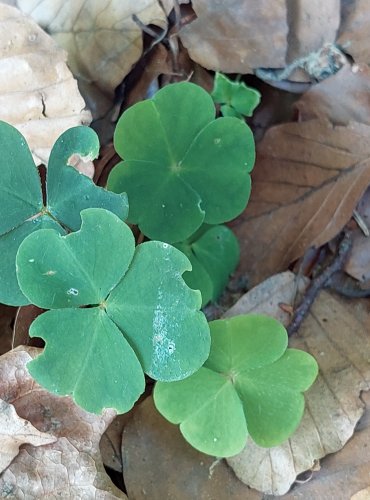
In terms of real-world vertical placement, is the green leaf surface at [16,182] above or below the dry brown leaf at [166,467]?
above

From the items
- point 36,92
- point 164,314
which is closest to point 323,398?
point 164,314

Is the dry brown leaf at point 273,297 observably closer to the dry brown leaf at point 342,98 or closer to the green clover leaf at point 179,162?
the green clover leaf at point 179,162

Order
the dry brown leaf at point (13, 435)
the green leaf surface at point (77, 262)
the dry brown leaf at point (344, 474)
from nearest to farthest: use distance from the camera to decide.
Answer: the green leaf surface at point (77, 262) < the dry brown leaf at point (13, 435) < the dry brown leaf at point (344, 474)

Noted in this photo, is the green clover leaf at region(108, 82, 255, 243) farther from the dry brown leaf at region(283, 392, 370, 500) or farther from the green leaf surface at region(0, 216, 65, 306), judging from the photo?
the dry brown leaf at region(283, 392, 370, 500)

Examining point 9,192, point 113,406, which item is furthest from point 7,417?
point 9,192

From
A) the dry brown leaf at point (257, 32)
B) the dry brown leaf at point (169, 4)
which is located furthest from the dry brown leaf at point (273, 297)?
the dry brown leaf at point (169, 4)

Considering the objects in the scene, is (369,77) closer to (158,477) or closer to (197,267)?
(197,267)

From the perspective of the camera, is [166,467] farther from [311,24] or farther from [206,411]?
[311,24]

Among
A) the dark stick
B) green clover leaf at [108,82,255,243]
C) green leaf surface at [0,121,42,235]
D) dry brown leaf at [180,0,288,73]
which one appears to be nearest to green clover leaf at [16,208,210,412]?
green leaf surface at [0,121,42,235]
